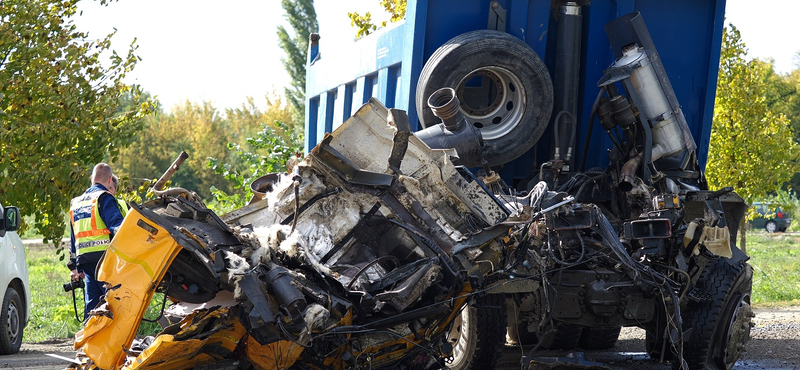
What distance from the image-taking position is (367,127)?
5121 millimetres

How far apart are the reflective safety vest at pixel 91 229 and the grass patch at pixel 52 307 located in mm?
629

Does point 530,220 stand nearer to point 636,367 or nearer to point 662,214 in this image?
point 662,214

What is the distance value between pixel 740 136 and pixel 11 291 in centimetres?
1113

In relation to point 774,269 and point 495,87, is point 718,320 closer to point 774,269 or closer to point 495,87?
point 495,87

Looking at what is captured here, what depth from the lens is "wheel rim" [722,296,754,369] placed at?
20.4ft

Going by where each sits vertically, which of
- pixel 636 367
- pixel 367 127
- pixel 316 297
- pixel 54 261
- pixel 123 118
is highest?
pixel 367 127

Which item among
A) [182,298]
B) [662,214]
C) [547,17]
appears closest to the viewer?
[182,298]

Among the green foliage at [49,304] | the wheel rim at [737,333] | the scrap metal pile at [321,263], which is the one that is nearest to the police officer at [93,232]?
the scrap metal pile at [321,263]

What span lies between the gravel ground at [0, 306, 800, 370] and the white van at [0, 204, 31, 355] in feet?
0.56

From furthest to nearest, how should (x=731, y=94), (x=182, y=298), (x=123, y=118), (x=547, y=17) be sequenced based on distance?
1. (x=731, y=94)
2. (x=123, y=118)
3. (x=547, y=17)
4. (x=182, y=298)

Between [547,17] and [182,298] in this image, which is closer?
[182,298]

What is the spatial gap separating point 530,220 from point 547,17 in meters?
2.56

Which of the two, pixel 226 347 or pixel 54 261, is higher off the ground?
pixel 226 347

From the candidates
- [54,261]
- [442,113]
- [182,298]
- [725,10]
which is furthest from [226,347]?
[54,261]
